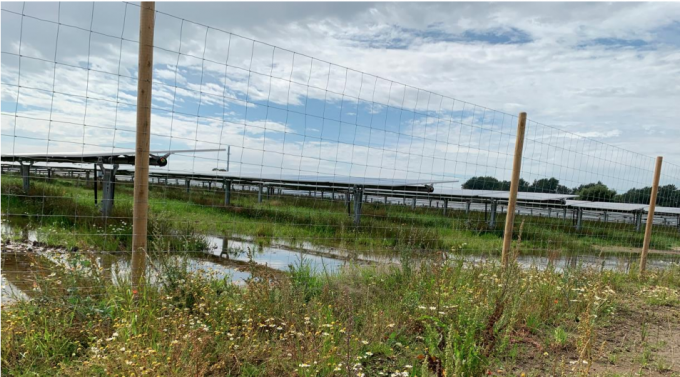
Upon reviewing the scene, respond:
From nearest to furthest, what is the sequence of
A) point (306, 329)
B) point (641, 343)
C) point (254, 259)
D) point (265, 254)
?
point (306, 329) → point (641, 343) → point (254, 259) → point (265, 254)

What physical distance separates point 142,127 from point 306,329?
2066mm

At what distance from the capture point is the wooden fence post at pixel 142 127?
3.51 m

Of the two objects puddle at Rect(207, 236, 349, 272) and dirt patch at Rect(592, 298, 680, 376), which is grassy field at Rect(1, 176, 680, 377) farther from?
puddle at Rect(207, 236, 349, 272)

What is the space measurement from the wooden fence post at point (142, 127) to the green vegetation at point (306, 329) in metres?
0.27

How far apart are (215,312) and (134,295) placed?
2.16 feet

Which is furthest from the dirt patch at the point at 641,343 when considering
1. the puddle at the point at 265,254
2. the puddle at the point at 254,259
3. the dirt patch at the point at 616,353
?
the puddle at the point at 265,254

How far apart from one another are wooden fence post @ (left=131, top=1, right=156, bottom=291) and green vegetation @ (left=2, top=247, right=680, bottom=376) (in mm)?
270

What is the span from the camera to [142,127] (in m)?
3.52

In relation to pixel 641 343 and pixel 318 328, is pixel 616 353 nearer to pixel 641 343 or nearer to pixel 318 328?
pixel 641 343

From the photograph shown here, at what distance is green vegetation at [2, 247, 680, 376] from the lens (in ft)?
8.63

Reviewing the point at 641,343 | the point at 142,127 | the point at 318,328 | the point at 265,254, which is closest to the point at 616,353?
the point at 641,343

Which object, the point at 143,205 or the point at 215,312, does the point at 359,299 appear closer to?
the point at 215,312

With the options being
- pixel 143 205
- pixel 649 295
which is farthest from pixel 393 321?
pixel 649 295

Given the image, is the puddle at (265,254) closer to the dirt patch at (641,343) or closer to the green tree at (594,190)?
the dirt patch at (641,343)
